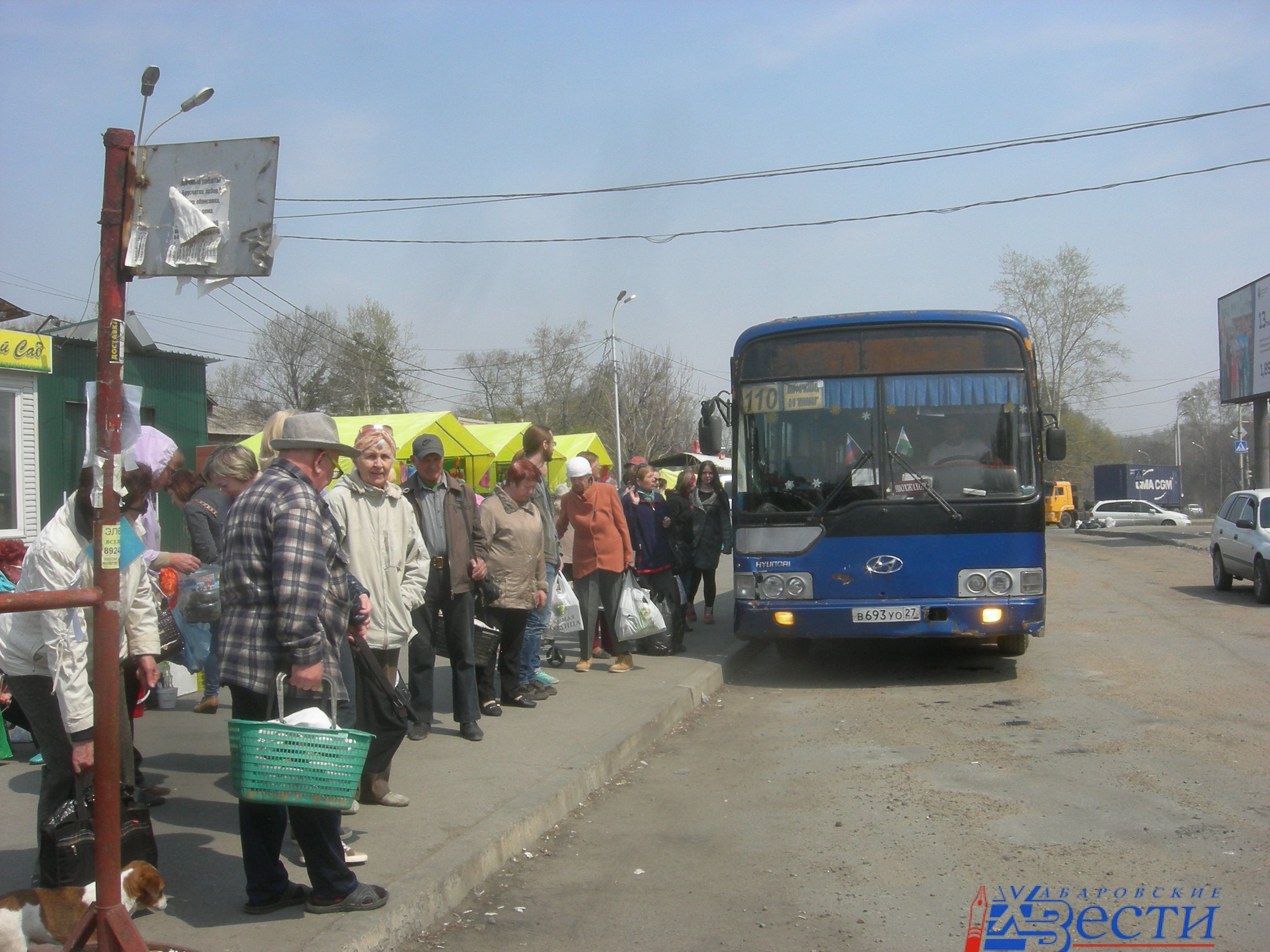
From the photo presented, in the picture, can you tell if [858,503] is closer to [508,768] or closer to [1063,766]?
[1063,766]

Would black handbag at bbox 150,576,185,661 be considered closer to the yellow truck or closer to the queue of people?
the queue of people

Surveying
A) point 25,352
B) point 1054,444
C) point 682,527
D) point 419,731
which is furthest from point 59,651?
point 25,352

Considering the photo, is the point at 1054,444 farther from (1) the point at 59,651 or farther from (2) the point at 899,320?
(1) the point at 59,651

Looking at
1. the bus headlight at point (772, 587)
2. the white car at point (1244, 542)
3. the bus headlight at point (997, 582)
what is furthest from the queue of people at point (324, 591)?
the white car at point (1244, 542)

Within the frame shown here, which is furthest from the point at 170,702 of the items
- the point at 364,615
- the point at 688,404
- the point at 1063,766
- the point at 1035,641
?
the point at 688,404

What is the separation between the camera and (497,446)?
64.0 feet

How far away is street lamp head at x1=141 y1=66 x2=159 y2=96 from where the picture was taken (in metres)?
3.10

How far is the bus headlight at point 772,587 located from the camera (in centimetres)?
887

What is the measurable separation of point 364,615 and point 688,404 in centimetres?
5090

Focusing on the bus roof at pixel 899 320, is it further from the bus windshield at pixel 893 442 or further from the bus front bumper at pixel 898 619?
the bus front bumper at pixel 898 619

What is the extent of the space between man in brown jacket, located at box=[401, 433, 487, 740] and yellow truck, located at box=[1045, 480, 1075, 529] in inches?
1966

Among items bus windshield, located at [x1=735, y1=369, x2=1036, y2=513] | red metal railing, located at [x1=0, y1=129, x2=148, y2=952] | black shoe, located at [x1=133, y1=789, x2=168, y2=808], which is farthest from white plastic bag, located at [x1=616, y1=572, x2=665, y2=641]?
red metal railing, located at [x1=0, y1=129, x2=148, y2=952]

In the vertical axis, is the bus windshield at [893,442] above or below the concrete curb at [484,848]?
above

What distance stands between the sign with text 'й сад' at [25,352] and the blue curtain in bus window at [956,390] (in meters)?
11.4
